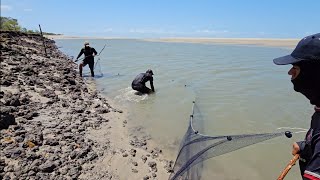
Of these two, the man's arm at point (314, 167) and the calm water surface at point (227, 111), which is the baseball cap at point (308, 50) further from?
the calm water surface at point (227, 111)

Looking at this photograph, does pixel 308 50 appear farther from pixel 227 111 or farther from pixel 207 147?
pixel 227 111

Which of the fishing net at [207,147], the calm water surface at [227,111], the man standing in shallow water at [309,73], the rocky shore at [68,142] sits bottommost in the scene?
the calm water surface at [227,111]

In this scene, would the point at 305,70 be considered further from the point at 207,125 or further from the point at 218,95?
the point at 218,95

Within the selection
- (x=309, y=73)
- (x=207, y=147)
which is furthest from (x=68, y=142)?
(x=309, y=73)

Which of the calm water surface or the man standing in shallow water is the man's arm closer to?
the man standing in shallow water

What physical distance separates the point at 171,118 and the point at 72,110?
2592 millimetres

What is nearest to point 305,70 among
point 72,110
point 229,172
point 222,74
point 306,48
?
point 306,48

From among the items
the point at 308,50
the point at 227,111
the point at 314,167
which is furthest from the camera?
the point at 227,111

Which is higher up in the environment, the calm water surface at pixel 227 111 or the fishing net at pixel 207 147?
the fishing net at pixel 207 147

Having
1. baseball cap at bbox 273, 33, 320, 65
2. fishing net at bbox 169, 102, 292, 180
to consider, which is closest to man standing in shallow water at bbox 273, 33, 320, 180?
baseball cap at bbox 273, 33, 320, 65

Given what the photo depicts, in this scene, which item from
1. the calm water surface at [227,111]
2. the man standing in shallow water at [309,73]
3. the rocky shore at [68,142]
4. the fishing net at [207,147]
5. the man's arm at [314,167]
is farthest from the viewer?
the calm water surface at [227,111]

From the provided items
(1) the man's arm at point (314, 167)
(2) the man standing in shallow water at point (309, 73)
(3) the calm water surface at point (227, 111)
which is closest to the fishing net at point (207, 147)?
(3) the calm water surface at point (227, 111)

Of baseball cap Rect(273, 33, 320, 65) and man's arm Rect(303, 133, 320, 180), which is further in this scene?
baseball cap Rect(273, 33, 320, 65)

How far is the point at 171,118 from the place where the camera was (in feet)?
28.6
